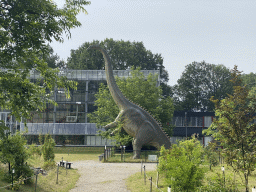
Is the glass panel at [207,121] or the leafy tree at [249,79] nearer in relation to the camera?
the glass panel at [207,121]

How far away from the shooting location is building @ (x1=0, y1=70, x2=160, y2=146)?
42.8 meters

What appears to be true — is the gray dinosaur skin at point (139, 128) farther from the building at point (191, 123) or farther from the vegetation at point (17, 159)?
the building at point (191, 123)

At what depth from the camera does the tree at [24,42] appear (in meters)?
8.93

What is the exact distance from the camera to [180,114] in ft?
160

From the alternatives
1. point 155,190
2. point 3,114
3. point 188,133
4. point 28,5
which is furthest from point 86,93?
point 28,5

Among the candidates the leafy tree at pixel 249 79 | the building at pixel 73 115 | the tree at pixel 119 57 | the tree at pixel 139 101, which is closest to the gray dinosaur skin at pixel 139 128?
the tree at pixel 139 101

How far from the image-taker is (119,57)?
185 ft

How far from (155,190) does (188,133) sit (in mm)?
36352

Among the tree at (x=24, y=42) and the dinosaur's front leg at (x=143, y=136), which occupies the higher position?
the tree at (x=24, y=42)

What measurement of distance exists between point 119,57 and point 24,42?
4764 cm

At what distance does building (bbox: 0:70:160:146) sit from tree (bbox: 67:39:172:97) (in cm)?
701

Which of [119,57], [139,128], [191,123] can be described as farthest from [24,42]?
[119,57]

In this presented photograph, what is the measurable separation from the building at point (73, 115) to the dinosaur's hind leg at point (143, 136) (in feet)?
45.7

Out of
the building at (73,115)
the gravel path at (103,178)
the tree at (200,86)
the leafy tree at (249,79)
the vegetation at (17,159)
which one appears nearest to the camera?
the vegetation at (17,159)
